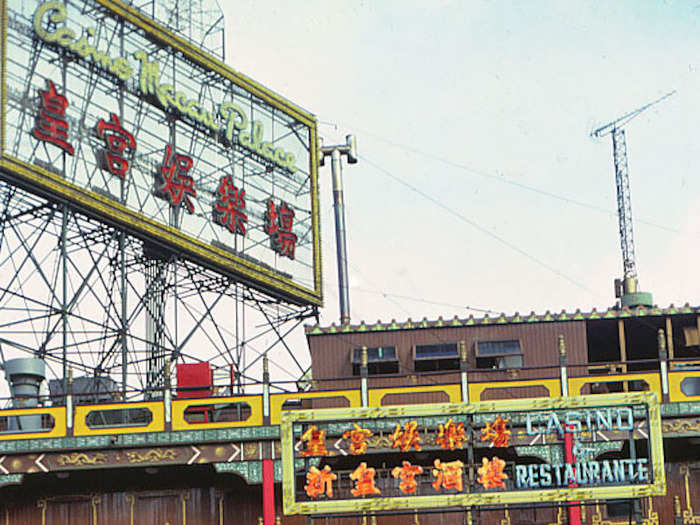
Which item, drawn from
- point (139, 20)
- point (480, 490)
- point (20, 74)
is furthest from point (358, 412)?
point (139, 20)

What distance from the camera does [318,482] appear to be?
3056 centimetres

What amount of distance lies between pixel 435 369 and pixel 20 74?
15784 millimetres

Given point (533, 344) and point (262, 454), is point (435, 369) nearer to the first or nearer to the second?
point (533, 344)

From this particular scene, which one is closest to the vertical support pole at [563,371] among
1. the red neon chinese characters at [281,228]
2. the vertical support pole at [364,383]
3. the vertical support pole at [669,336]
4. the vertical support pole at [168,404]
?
the vertical support pole at [669,336]

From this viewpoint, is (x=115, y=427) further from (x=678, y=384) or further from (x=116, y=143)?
(x=678, y=384)

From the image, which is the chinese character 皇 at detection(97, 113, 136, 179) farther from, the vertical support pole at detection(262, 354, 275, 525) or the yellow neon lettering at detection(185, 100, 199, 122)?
the vertical support pole at detection(262, 354, 275, 525)

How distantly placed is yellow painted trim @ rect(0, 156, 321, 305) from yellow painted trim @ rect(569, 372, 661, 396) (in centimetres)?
1672

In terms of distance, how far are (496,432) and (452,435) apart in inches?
42.5

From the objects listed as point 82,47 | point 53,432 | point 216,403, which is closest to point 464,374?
point 216,403

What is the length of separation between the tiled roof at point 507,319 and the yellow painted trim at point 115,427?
187 inches

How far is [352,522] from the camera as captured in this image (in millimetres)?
34812

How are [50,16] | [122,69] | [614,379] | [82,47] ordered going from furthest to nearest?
[122,69], [82,47], [50,16], [614,379]

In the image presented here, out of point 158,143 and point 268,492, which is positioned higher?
point 158,143

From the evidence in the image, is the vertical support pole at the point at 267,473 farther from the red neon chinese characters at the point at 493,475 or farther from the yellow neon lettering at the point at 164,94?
the yellow neon lettering at the point at 164,94
